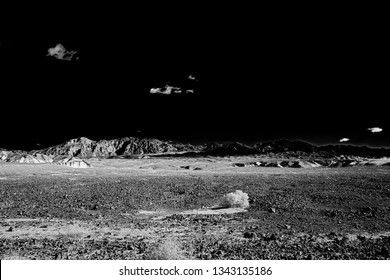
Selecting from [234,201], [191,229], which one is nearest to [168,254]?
[191,229]

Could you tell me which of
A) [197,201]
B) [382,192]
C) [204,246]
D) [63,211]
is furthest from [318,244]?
[382,192]

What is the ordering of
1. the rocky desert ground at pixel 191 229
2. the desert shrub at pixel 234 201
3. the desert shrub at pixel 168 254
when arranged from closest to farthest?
the desert shrub at pixel 168 254, the rocky desert ground at pixel 191 229, the desert shrub at pixel 234 201

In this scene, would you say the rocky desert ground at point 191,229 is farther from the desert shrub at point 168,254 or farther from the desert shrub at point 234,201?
the desert shrub at point 234,201

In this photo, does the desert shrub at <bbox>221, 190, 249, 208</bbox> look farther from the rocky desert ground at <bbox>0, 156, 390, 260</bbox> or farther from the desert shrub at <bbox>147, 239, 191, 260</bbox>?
the desert shrub at <bbox>147, 239, 191, 260</bbox>

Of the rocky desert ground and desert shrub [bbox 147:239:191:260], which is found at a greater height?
desert shrub [bbox 147:239:191:260]

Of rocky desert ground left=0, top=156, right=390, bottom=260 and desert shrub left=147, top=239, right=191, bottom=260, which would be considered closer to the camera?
desert shrub left=147, top=239, right=191, bottom=260

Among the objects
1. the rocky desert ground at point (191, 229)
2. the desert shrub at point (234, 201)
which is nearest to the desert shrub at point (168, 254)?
the rocky desert ground at point (191, 229)

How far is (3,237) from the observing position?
1039 cm

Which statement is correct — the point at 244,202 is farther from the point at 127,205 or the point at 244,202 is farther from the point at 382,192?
the point at 382,192

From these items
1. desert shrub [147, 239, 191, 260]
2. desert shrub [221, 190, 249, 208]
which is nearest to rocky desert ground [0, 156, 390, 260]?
desert shrub [147, 239, 191, 260]

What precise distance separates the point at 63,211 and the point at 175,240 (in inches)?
295

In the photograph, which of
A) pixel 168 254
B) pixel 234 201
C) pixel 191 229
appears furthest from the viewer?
pixel 234 201

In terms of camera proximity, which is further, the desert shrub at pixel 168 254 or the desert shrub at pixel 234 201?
the desert shrub at pixel 234 201

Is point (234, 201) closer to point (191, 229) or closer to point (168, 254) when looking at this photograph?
point (191, 229)
